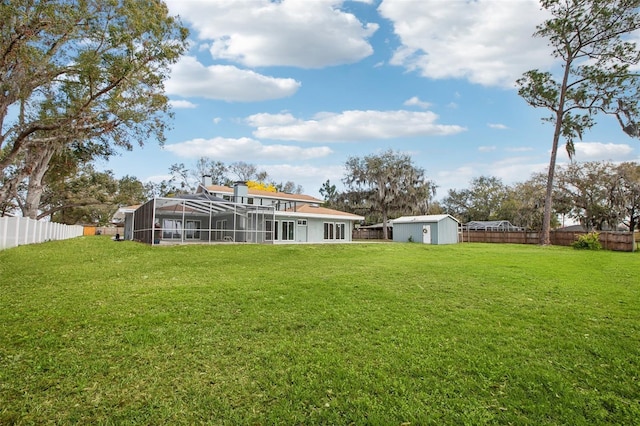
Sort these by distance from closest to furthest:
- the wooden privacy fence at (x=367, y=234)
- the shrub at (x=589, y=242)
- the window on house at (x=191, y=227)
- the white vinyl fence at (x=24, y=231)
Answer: the white vinyl fence at (x=24, y=231)
the shrub at (x=589, y=242)
the window on house at (x=191, y=227)
the wooden privacy fence at (x=367, y=234)

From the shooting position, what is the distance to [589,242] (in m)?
20.1

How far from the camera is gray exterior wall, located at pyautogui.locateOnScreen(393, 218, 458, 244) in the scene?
26.2 m

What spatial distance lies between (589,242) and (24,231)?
30585 mm

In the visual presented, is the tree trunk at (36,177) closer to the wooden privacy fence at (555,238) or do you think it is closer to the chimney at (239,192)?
the chimney at (239,192)

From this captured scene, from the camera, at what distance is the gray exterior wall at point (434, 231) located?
1033 inches

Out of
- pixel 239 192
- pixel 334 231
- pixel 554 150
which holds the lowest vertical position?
pixel 334 231

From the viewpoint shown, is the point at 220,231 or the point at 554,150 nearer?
the point at 554,150

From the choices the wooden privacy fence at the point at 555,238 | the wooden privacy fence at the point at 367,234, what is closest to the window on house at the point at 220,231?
the wooden privacy fence at the point at 367,234

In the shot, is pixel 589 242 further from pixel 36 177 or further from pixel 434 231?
pixel 36 177

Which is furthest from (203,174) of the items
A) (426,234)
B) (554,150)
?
(554,150)

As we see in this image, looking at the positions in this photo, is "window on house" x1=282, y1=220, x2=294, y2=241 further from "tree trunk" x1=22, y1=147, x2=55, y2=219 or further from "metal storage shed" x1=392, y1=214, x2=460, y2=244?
"tree trunk" x1=22, y1=147, x2=55, y2=219

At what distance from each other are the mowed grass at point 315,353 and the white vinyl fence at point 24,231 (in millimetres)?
8947

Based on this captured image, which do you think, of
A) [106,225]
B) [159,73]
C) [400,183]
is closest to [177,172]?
[106,225]

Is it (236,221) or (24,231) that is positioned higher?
(236,221)
